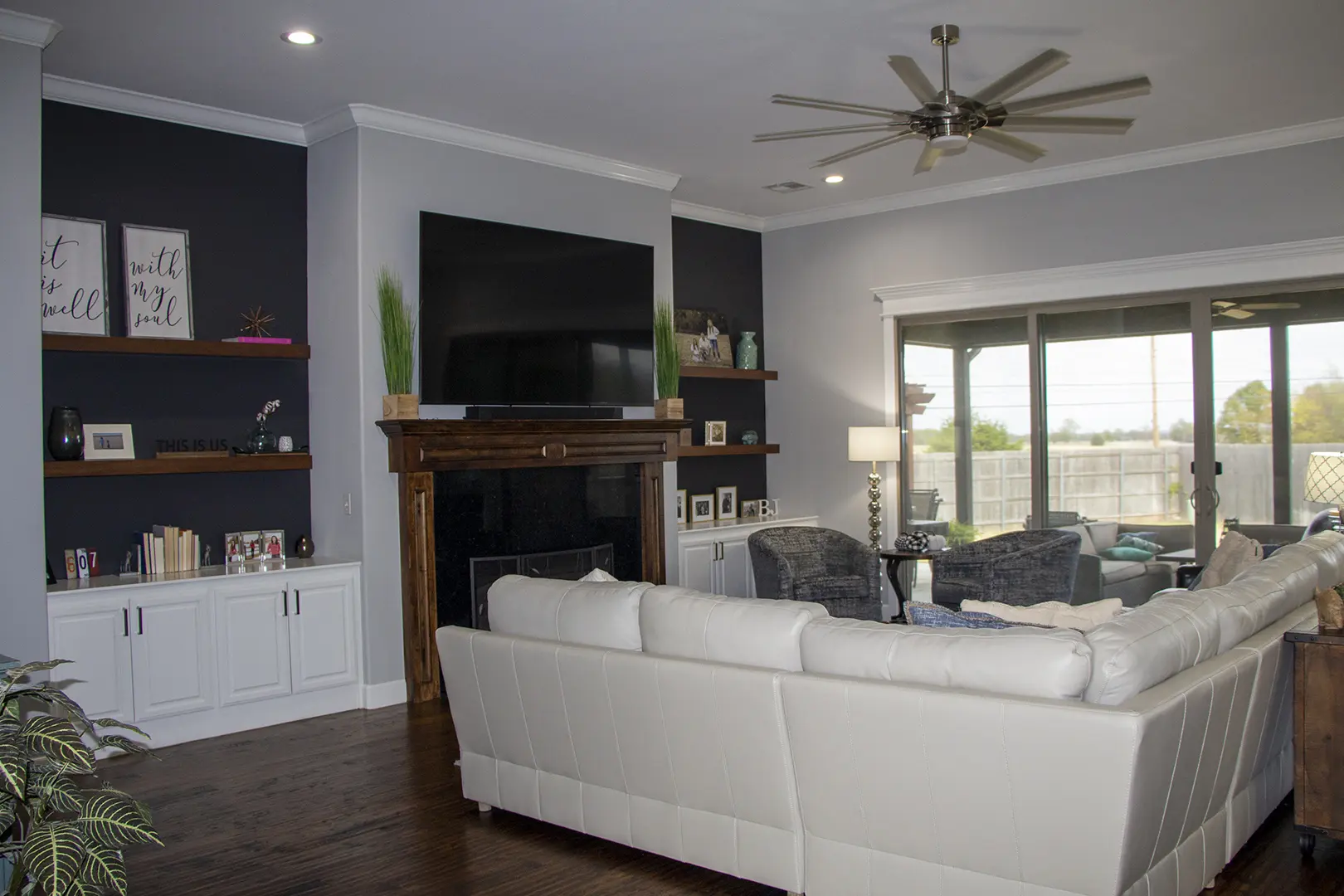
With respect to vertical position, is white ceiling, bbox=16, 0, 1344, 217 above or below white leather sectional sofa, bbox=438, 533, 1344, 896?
above

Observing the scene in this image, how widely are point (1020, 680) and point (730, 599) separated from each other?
97 centimetres

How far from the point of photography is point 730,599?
11.3 feet

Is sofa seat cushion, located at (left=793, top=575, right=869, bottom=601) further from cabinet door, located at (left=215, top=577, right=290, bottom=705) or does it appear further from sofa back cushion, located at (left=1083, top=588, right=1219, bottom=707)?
sofa back cushion, located at (left=1083, top=588, right=1219, bottom=707)

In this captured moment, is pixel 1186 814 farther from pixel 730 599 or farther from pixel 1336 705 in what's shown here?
pixel 730 599

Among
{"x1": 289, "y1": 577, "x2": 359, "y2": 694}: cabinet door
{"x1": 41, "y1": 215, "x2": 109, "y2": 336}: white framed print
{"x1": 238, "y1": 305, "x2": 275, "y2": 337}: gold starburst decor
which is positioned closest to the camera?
{"x1": 41, "y1": 215, "x2": 109, "y2": 336}: white framed print

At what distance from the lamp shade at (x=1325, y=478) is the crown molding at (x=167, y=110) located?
5.99 m

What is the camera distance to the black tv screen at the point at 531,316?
5.89 meters

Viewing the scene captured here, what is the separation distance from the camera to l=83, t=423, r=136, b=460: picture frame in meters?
5.18

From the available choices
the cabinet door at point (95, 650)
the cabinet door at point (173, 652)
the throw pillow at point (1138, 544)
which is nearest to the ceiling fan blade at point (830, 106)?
the cabinet door at point (173, 652)

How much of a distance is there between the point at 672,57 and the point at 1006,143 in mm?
1516

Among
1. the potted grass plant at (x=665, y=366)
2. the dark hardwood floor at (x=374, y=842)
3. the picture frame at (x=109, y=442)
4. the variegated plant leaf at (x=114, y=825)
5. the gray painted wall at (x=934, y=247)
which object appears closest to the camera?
the variegated plant leaf at (x=114, y=825)

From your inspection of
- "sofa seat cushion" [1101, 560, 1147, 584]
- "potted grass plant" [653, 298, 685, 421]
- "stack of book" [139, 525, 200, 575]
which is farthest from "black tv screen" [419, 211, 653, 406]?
"sofa seat cushion" [1101, 560, 1147, 584]

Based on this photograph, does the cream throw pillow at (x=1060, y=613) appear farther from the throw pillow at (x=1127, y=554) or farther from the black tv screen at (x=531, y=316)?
the throw pillow at (x=1127, y=554)

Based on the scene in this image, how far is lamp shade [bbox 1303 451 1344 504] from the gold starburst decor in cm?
591
